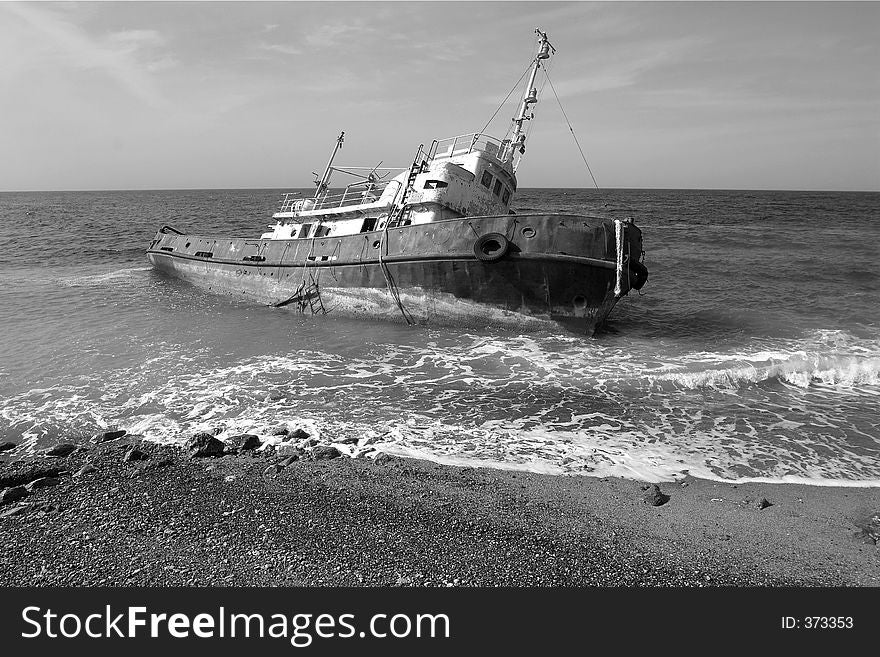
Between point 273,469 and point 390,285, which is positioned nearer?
point 273,469

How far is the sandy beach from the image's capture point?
444 cm

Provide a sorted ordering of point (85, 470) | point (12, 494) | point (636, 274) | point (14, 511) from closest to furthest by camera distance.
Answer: point (14, 511) → point (12, 494) → point (85, 470) → point (636, 274)

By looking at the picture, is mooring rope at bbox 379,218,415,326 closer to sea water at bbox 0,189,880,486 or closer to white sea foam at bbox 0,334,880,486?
sea water at bbox 0,189,880,486

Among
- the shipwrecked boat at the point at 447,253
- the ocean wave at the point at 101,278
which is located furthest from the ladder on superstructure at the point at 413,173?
the ocean wave at the point at 101,278

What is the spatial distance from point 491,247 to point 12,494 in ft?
33.2

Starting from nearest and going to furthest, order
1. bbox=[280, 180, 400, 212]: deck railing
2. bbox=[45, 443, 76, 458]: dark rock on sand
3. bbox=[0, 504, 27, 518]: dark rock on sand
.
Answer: bbox=[0, 504, 27, 518]: dark rock on sand
bbox=[45, 443, 76, 458]: dark rock on sand
bbox=[280, 180, 400, 212]: deck railing

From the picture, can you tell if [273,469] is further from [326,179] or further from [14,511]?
[326,179]

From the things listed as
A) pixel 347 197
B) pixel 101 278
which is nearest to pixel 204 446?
pixel 347 197

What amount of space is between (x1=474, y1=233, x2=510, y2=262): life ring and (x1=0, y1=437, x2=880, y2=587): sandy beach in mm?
6783

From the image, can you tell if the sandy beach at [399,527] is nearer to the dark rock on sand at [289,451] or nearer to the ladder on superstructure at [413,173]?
the dark rock on sand at [289,451]

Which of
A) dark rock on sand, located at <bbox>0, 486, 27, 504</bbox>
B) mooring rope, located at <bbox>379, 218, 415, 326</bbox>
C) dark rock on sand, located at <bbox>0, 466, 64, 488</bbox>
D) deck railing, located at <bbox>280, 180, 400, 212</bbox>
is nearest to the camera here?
dark rock on sand, located at <bbox>0, 486, 27, 504</bbox>

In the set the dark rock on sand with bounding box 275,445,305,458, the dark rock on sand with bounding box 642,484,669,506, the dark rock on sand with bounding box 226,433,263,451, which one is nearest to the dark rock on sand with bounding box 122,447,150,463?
the dark rock on sand with bounding box 226,433,263,451

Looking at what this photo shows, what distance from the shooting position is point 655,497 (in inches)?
231

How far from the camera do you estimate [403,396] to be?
9.32 m
